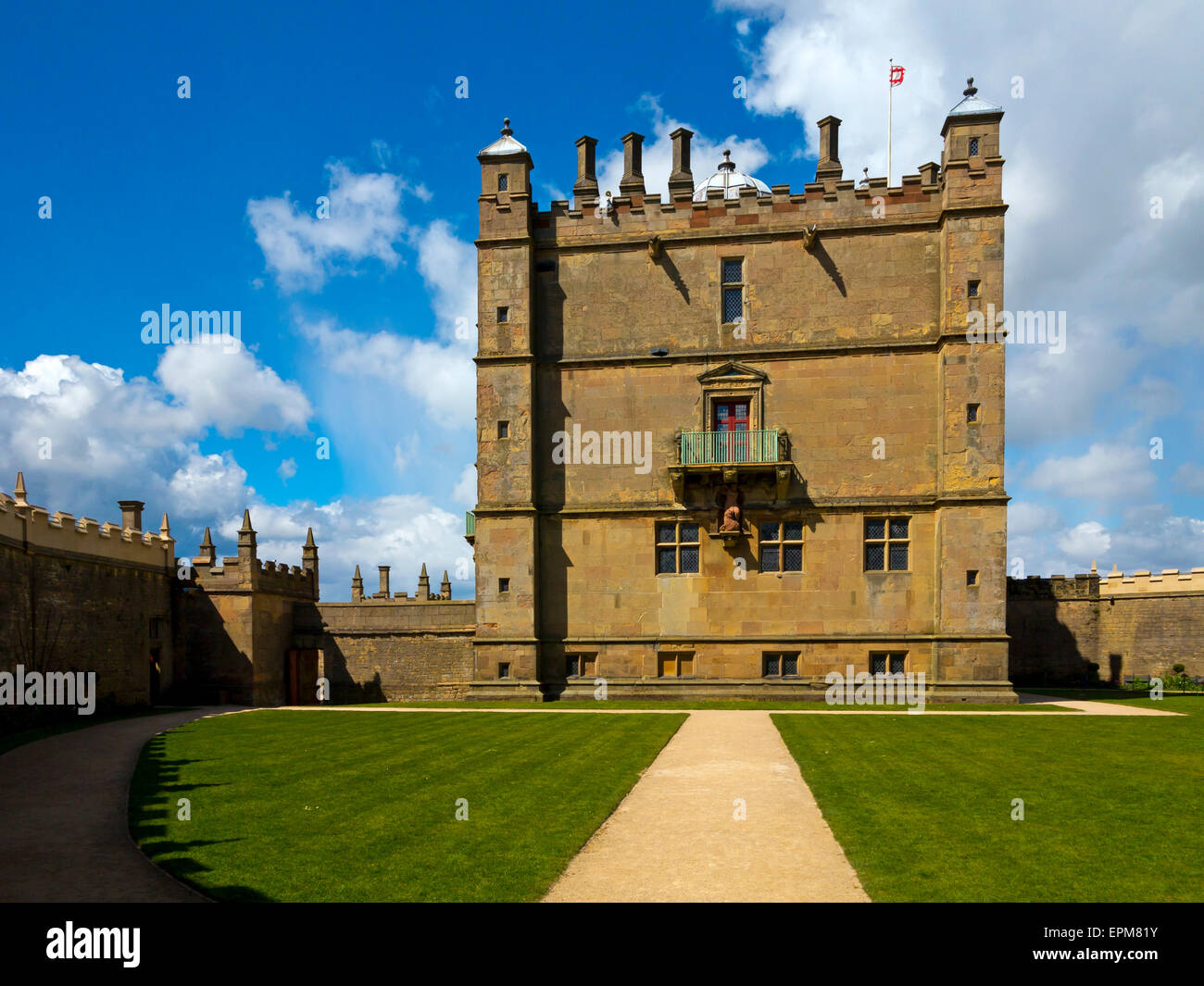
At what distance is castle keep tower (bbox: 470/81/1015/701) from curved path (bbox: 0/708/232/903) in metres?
13.6

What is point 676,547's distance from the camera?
2797 centimetres

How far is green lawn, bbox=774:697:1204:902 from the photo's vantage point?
7543mm

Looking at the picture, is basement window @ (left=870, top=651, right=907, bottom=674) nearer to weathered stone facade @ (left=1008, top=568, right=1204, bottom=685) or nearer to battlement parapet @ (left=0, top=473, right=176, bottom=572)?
weathered stone facade @ (left=1008, top=568, right=1204, bottom=685)

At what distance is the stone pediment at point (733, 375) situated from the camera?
27.6 meters

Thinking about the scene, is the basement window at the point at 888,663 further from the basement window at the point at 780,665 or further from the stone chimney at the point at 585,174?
the stone chimney at the point at 585,174

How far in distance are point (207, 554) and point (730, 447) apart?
20.9m

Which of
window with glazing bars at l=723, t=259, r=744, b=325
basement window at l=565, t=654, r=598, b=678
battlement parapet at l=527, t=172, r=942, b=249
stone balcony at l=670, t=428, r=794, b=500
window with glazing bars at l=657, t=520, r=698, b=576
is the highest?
battlement parapet at l=527, t=172, r=942, b=249

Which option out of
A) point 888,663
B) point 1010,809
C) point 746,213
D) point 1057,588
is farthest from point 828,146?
point 1010,809

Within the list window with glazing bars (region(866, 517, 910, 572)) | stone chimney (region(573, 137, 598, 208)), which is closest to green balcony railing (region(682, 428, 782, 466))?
window with glazing bars (region(866, 517, 910, 572))

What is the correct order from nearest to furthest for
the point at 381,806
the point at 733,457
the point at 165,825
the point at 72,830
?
1. the point at 165,825
2. the point at 72,830
3. the point at 381,806
4. the point at 733,457

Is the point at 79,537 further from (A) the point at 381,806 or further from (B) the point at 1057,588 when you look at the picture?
(B) the point at 1057,588

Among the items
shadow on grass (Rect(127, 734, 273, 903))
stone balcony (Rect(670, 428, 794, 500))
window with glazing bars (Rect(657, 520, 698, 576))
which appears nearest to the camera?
shadow on grass (Rect(127, 734, 273, 903))

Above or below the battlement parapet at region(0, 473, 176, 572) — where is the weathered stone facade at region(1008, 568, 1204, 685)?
below
